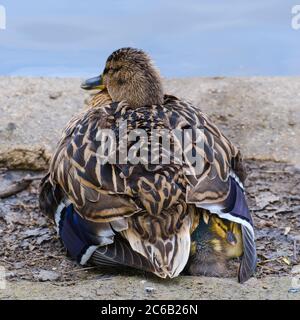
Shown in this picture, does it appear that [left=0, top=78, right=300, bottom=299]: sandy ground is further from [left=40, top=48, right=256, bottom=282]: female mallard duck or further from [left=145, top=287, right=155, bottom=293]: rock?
[left=40, top=48, right=256, bottom=282]: female mallard duck

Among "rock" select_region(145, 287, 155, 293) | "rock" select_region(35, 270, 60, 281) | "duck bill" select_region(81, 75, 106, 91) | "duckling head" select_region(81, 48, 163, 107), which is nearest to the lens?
"rock" select_region(145, 287, 155, 293)

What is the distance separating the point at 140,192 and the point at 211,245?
2.06 ft

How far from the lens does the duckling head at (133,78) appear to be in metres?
6.02

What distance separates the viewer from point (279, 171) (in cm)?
730

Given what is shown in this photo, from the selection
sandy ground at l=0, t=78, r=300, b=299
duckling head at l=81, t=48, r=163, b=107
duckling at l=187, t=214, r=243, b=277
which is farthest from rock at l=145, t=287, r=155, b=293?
duckling head at l=81, t=48, r=163, b=107

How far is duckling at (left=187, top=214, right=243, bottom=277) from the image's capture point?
15.6 ft

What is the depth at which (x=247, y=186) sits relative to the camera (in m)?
6.96

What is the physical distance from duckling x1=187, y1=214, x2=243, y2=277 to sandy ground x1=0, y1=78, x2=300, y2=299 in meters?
0.20

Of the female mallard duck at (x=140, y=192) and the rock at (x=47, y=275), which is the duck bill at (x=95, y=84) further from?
the rock at (x=47, y=275)

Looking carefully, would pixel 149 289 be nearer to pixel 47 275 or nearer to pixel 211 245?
pixel 211 245

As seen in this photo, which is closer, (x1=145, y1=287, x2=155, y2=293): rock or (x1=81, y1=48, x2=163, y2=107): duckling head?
(x1=145, y1=287, x2=155, y2=293): rock

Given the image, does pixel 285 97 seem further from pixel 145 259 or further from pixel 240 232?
pixel 145 259

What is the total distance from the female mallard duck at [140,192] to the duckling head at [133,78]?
1.31ft

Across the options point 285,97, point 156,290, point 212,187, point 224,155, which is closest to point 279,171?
point 285,97
